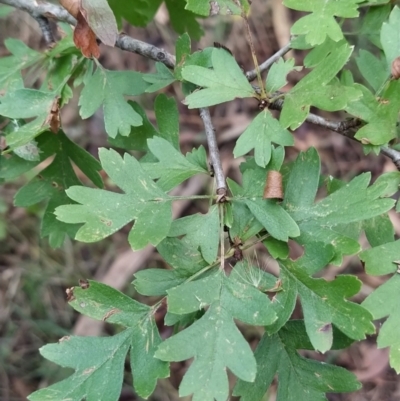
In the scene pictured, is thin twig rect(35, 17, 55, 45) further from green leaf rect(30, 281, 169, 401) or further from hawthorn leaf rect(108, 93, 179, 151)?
green leaf rect(30, 281, 169, 401)

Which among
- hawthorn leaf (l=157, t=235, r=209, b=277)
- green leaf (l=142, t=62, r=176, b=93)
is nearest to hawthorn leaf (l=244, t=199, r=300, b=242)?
hawthorn leaf (l=157, t=235, r=209, b=277)

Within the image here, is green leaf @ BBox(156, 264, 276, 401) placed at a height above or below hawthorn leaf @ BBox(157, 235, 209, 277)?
below

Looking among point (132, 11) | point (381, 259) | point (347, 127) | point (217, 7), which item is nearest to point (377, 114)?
point (347, 127)

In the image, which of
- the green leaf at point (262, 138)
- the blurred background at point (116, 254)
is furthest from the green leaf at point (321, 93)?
the blurred background at point (116, 254)

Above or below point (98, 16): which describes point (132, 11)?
below

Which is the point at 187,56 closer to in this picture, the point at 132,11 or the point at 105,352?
the point at 132,11

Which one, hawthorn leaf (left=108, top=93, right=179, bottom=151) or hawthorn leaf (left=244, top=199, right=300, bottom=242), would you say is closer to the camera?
hawthorn leaf (left=244, top=199, right=300, bottom=242)

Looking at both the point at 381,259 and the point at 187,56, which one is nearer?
the point at 381,259
